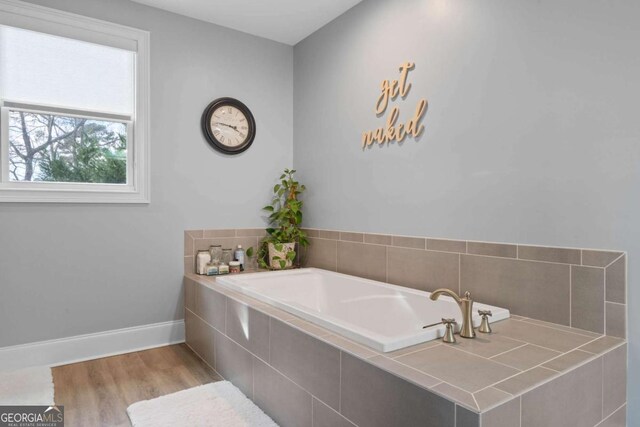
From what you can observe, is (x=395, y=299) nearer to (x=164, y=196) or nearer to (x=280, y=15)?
(x=164, y=196)

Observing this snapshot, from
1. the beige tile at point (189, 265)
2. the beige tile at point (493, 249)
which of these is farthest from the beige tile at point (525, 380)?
the beige tile at point (189, 265)

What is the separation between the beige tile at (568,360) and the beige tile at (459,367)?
0.15 metres

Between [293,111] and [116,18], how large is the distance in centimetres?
154

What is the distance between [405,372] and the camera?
1.26 m

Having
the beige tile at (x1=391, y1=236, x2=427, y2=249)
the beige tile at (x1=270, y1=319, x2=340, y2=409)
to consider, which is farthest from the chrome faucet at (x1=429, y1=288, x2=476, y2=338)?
the beige tile at (x1=391, y1=236, x2=427, y2=249)

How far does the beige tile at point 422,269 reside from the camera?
7.39ft

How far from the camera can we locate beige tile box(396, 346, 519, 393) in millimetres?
1204

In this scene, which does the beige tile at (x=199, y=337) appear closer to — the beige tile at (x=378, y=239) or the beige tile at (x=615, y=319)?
the beige tile at (x=378, y=239)

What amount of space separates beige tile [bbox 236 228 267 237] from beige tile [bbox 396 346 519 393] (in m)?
2.20

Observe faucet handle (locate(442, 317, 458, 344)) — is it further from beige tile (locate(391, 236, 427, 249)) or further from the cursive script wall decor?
the cursive script wall decor

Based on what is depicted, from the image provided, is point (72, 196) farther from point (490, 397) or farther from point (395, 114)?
point (490, 397)

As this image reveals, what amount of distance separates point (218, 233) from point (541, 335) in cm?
240

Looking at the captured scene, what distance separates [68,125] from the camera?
107 inches

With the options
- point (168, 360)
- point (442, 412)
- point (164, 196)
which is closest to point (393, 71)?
point (164, 196)
